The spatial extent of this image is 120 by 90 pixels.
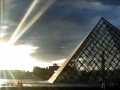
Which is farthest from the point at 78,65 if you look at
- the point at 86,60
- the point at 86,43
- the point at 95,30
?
the point at 95,30

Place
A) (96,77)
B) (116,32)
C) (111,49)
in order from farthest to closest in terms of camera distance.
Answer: (116,32) → (111,49) → (96,77)

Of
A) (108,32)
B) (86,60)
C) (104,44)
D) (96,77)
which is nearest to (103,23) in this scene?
(108,32)

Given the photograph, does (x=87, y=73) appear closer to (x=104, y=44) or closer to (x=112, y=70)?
(x=112, y=70)

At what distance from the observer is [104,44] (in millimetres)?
27062

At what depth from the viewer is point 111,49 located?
Answer: 26609mm

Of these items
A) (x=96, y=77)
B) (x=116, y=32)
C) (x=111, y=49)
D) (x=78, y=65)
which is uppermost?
(x=116, y=32)

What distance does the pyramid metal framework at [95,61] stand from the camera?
2445 centimetres

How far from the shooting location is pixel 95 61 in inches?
1009

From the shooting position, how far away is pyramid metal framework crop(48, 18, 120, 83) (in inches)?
963

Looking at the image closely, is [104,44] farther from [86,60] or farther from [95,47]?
[86,60]

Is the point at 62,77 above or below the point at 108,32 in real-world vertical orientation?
below

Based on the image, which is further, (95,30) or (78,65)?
(95,30)

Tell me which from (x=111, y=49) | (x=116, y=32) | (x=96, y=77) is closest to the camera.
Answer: (x=96, y=77)

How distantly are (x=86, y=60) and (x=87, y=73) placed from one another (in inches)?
65.7
